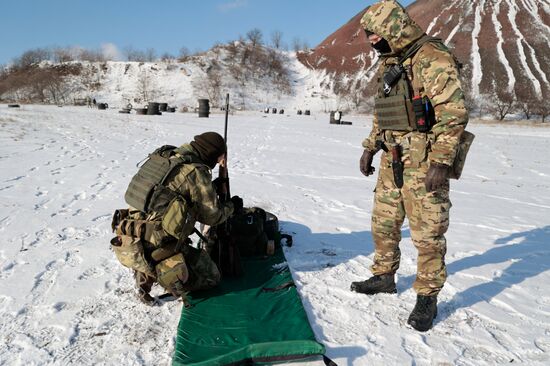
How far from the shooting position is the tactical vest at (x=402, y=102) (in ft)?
9.07

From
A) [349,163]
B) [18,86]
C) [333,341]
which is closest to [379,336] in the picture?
[333,341]

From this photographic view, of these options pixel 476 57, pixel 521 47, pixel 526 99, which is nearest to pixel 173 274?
pixel 526 99

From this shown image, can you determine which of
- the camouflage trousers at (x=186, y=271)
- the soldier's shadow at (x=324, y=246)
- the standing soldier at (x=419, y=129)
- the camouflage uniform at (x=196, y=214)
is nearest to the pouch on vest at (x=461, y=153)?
the standing soldier at (x=419, y=129)

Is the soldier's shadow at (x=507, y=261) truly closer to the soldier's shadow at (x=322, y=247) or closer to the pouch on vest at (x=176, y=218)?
the soldier's shadow at (x=322, y=247)

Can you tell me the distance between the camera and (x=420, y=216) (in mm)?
2883

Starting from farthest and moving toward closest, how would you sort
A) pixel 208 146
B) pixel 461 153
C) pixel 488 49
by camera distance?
1. pixel 488 49
2. pixel 208 146
3. pixel 461 153

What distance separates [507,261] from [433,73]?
2747 millimetres

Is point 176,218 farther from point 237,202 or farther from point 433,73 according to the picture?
point 433,73

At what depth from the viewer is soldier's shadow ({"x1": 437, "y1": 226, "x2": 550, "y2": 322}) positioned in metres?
3.39

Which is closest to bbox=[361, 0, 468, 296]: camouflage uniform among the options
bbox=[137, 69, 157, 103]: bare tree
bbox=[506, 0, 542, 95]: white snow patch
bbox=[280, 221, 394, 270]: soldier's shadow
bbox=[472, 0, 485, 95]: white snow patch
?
bbox=[280, 221, 394, 270]: soldier's shadow

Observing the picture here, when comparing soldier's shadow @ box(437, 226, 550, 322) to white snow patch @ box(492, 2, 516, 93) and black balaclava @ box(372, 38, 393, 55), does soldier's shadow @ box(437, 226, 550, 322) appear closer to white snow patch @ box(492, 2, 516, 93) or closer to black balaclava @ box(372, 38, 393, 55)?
black balaclava @ box(372, 38, 393, 55)

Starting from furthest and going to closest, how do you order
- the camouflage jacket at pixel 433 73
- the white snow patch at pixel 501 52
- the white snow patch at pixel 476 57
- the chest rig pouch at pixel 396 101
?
1. the white snow patch at pixel 476 57
2. the white snow patch at pixel 501 52
3. the chest rig pouch at pixel 396 101
4. the camouflage jacket at pixel 433 73

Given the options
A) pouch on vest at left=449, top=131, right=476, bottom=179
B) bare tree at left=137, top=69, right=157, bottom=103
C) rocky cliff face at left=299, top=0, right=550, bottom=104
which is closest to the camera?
pouch on vest at left=449, top=131, right=476, bottom=179

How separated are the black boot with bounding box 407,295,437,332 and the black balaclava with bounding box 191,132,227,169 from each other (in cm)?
206
